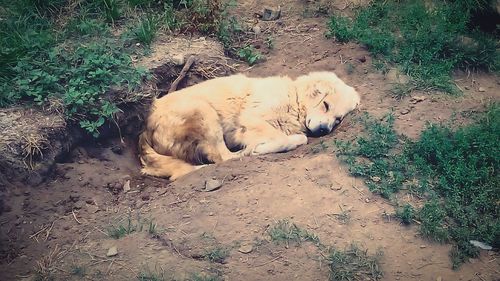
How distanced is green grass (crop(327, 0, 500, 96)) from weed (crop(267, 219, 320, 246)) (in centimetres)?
248

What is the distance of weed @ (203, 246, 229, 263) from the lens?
155 inches

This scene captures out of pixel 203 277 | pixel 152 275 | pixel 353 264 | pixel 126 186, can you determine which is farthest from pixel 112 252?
pixel 353 264

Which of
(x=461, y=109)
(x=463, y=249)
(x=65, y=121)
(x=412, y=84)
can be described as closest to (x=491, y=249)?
(x=463, y=249)

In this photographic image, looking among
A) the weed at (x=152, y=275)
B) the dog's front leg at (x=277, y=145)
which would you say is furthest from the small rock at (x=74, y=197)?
the dog's front leg at (x=277, y=145)

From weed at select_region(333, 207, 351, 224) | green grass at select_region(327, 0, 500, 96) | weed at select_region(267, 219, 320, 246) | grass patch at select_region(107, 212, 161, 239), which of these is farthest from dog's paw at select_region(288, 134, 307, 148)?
grass patch at select_region(107, 212, 161, 239)

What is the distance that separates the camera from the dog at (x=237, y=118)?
5461 millimetres

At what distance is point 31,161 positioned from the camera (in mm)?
4820

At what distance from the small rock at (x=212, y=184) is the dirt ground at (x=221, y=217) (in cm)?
5

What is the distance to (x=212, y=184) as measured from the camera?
4824mm

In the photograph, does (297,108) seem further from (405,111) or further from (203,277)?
(203,277)

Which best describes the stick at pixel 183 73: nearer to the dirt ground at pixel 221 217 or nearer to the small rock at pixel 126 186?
the dirt ground at pixel 221 217

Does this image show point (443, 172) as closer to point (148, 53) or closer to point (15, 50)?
point (148, 53)

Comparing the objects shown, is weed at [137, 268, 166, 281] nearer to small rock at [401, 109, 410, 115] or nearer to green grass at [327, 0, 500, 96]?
small rock at [401, 109, 410, 115]

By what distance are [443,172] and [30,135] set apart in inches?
152
